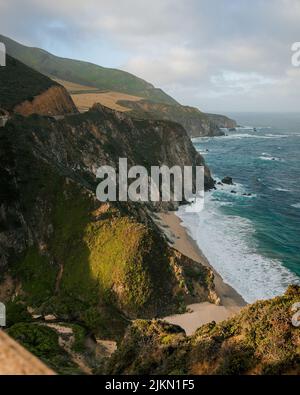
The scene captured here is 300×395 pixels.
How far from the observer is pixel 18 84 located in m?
67.5

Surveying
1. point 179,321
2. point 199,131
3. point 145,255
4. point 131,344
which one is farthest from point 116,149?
point 199,131

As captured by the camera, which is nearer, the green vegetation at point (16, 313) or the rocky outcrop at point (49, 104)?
the green vegetation at point (16, 313)

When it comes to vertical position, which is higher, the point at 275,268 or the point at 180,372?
the point at 180,372

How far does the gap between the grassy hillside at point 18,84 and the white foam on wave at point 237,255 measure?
33216mm

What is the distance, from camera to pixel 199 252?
52.8 metres

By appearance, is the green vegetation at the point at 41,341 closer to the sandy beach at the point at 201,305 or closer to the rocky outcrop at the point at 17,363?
the sandy beach at the point at 201,305

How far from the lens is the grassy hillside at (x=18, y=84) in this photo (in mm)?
60156

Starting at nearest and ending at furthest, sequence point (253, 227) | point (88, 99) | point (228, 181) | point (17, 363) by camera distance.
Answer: point (17, 363) < point (253, 227) < point (228, 181) < point (88, 99)

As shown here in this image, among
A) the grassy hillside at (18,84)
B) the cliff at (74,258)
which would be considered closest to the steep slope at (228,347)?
the cliff at (74,258)

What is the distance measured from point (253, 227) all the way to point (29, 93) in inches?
1710

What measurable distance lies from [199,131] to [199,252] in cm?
14439

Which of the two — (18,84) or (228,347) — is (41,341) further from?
(18,84)

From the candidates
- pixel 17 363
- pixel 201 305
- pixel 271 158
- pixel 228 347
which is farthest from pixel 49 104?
pixel 271 158
